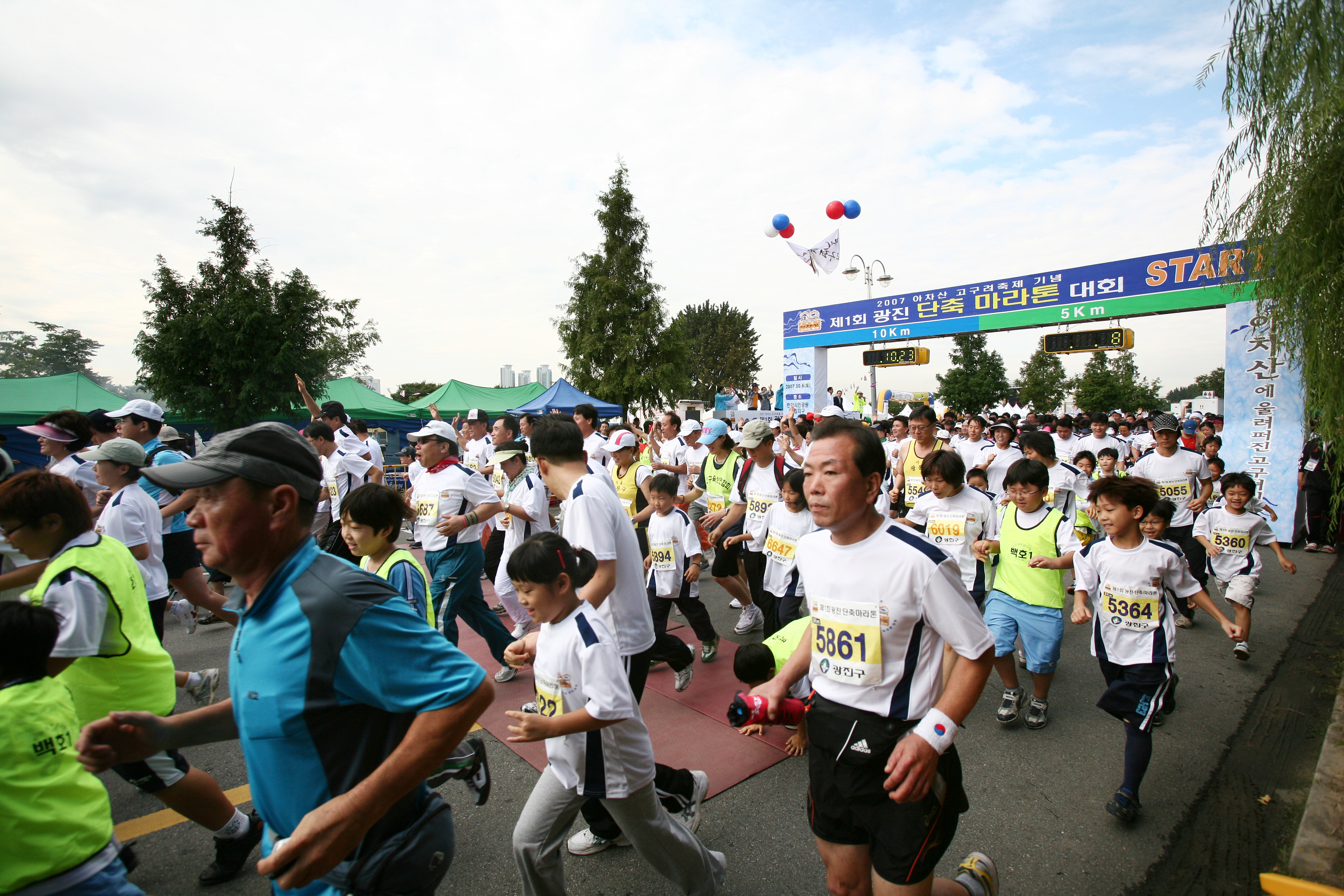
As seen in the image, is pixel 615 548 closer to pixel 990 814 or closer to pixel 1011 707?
pixel 990 814

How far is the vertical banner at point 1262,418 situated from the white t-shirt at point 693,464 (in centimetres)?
859

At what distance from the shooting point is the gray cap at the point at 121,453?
422cm

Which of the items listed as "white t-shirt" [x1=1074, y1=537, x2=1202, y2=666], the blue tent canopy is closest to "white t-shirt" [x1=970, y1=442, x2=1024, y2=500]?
"white t-shirt" [x1=1074, y1=537, x2=1202, y2=666]

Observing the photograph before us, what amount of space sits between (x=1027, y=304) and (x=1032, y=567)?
1565cm

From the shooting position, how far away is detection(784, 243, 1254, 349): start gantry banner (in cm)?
1444

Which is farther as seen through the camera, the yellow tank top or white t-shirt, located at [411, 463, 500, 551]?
the yellow tank top

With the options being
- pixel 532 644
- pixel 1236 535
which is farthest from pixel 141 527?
pixel 1236 535

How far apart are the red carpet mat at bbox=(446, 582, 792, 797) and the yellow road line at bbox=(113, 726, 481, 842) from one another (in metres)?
1.19

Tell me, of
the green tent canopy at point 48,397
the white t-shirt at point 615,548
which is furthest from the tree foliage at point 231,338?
the white t-shirt at point 615,548

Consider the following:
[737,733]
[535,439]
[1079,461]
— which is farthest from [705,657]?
[1079,461]

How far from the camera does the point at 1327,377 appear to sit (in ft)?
15.3

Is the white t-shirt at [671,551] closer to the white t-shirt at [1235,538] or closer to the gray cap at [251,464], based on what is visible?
the gray cap at [251,464]

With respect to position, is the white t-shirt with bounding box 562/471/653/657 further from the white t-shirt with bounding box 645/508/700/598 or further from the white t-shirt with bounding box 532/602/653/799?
the white t-shirt with bounding box 645/508/700/598

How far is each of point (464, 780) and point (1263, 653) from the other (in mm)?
7130
